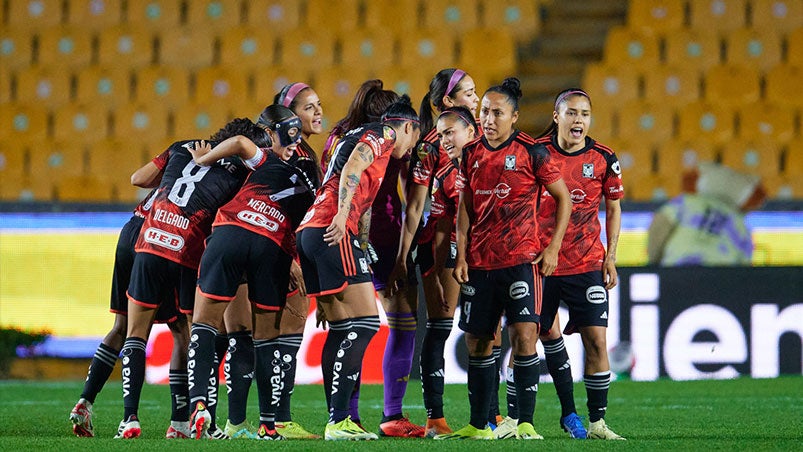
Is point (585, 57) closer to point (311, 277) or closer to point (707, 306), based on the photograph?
point (707, 306)

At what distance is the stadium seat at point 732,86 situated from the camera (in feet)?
49.1

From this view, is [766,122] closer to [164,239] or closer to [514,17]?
[514,17]

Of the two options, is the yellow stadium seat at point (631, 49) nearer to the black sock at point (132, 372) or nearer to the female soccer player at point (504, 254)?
the female soccer player at point (504, 254)

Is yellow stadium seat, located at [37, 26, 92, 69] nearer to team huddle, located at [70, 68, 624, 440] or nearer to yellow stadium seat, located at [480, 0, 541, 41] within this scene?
yellow stadium seat, located at [480, 0, 541, 41]

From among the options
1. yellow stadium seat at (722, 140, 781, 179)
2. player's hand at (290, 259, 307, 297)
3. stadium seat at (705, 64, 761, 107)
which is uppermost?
stadium seat at (705, 64, 761, 107)

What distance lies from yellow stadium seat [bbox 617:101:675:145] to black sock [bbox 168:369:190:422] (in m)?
9.02

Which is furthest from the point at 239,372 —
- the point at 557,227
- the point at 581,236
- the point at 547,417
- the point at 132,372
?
the point at 547,417

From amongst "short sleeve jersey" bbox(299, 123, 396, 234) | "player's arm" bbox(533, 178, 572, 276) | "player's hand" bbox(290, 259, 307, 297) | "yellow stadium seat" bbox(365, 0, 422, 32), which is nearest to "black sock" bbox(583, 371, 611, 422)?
"player's arm" bbox(533, 178, 572, 276)

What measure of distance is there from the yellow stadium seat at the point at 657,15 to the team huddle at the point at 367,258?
9.20 m

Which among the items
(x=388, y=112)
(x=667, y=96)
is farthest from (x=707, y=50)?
(x=388, y=112)

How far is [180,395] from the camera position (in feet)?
21.9

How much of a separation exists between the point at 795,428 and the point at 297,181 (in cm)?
309

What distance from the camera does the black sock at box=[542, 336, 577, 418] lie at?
673 centimetres

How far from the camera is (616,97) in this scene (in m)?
15.2
